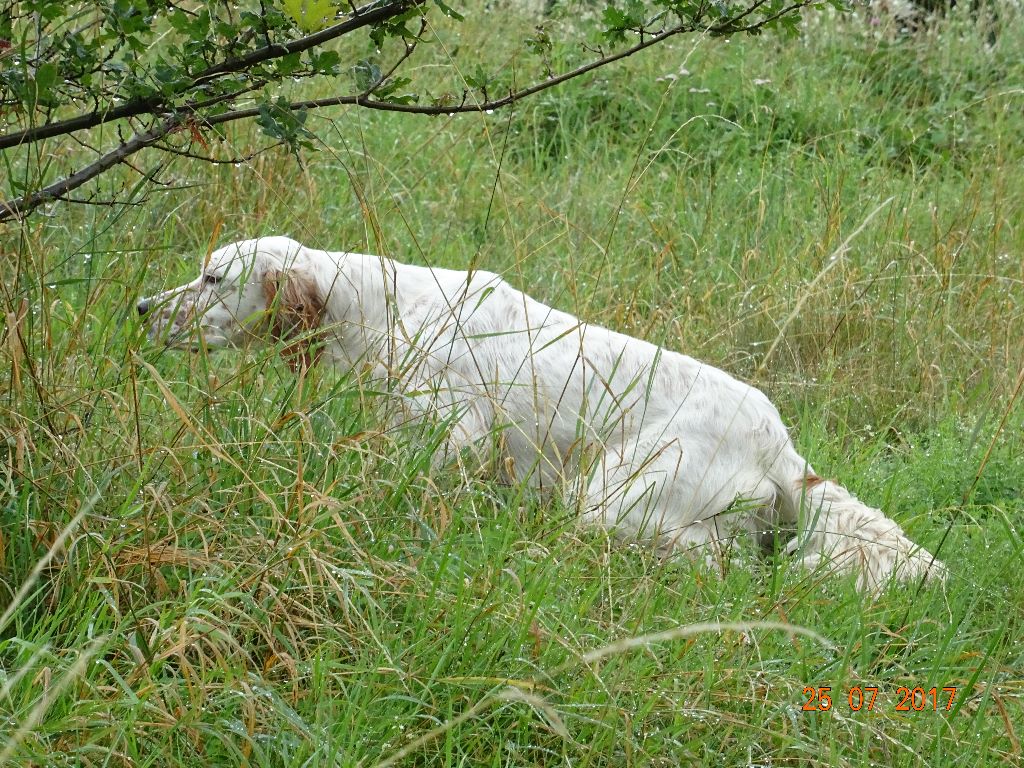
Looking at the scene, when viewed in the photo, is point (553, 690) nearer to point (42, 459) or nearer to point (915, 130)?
point (42, 459)

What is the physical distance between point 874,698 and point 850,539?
0.88 m

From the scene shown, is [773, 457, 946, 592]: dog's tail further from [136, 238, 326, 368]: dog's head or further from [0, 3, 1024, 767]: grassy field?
[136, 238, 326, 368]: dog's head

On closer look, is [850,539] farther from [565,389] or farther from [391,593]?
[391,593]

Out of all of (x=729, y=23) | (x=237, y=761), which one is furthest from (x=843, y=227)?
(x=237, y=761)

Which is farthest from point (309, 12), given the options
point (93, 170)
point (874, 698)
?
point (874, 698)

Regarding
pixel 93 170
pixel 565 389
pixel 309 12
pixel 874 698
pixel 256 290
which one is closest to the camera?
pixel 309 12

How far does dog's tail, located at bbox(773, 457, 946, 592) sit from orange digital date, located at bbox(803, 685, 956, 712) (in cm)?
36

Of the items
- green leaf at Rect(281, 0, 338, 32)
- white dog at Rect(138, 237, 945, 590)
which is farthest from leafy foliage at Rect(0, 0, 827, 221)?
white dog at Rect(138, 237, 945, 590)

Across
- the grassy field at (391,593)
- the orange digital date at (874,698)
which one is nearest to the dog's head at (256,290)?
the grassy field at (391,593)

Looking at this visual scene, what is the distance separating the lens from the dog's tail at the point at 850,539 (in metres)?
2.65

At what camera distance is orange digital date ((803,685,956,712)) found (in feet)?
6.69

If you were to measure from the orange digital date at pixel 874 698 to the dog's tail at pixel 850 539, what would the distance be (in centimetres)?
36

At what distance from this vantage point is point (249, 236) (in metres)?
4.03

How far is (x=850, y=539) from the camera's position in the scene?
289 cm
